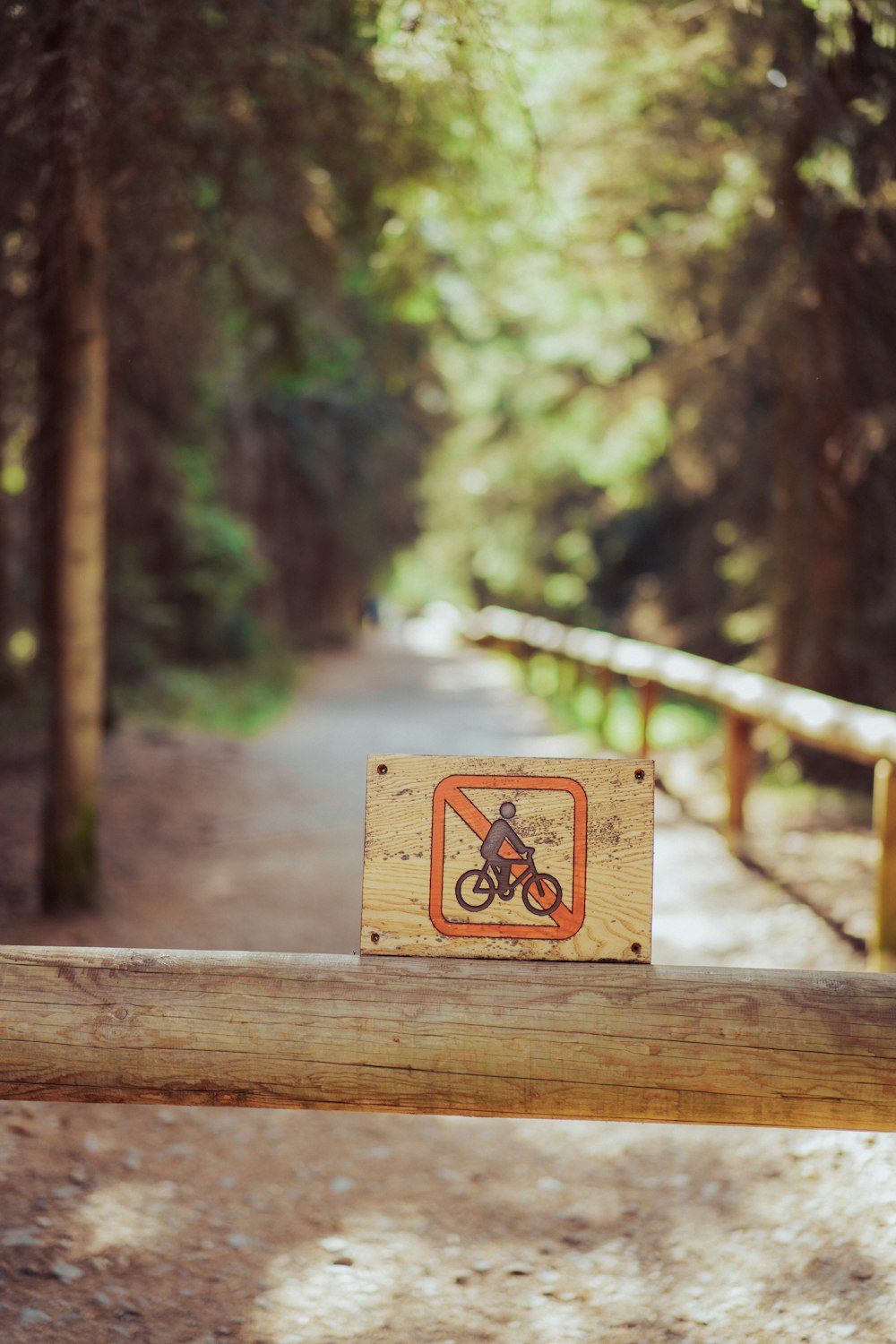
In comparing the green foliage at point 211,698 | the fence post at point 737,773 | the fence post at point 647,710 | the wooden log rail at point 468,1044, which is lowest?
the wooden log rail at point 468,1044

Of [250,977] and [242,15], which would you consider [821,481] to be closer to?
[242,15]

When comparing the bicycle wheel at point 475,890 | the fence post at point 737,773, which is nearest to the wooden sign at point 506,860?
the bicycle wheel at point 475,890

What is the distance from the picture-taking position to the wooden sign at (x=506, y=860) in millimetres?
2811

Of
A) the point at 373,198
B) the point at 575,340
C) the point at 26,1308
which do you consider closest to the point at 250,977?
the point at 26,1308

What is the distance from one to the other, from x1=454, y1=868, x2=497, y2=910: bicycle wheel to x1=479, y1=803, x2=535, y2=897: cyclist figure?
2 centimetres

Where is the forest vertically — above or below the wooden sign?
above

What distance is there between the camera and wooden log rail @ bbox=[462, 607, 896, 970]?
5.38 m

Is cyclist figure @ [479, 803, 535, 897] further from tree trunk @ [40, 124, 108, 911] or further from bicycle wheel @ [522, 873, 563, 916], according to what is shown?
tree trunk @ [40, 124, 108, 911]

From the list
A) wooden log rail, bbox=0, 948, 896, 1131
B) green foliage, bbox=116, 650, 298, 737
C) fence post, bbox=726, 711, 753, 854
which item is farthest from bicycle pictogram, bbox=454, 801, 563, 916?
green foliage, bbox=116, 650, 298, 737

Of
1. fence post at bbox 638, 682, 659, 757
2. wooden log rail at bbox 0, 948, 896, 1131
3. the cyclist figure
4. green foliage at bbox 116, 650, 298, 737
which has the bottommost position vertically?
wooden log rail at bbox 0, 948, 896, 1131

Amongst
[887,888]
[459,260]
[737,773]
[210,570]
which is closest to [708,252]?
[459,260]

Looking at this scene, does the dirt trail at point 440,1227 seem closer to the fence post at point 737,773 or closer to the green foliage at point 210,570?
the fence post at point 737,773

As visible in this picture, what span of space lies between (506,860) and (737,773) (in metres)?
5.44

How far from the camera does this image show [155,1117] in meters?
4.46
